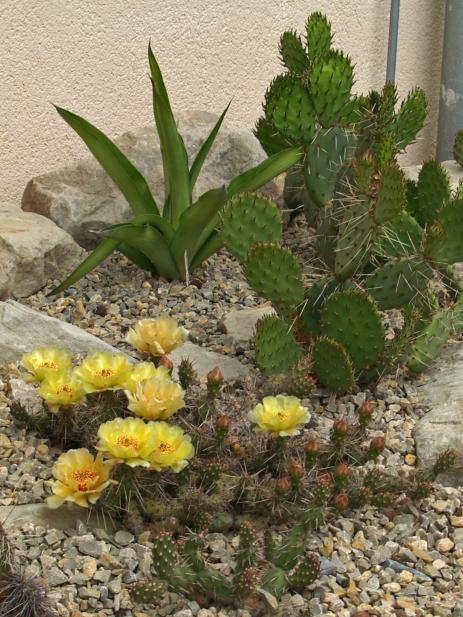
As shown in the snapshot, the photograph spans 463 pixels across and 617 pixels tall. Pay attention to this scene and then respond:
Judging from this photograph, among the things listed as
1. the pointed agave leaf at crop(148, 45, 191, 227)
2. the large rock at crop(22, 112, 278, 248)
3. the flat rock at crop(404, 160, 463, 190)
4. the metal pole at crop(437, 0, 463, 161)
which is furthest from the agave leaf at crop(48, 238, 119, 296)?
the metal pole at crop(437, 0, 463, 161)

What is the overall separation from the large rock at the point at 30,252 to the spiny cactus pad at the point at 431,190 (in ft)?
4.50

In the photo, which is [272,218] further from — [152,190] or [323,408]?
[152,190]

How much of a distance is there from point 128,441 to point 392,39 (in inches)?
158

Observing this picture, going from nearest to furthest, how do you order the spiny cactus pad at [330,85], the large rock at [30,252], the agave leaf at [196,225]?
the spiny cactus pad at [330,85] → the agave leaf at [196,225] → the large rock at [30,252]

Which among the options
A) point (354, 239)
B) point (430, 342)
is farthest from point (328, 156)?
point (430, 342)

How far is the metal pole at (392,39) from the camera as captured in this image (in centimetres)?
577

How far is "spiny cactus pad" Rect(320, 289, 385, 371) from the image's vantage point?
10.6 feet

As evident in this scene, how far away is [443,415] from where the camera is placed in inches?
128

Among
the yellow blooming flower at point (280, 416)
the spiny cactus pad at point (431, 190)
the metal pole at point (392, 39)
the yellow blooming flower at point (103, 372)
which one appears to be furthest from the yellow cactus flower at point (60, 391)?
the metal pole at point (392, 39)

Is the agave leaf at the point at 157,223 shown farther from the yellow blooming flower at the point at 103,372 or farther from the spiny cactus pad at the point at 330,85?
the yellow blooming flower at the point at 103,372

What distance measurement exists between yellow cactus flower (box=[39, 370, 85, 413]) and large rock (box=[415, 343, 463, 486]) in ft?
3.48

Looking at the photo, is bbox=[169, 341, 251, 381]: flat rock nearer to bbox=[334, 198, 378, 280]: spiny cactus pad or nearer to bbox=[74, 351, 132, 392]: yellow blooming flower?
bbox=[334, 198, 378, 280]: spiny cactus pad

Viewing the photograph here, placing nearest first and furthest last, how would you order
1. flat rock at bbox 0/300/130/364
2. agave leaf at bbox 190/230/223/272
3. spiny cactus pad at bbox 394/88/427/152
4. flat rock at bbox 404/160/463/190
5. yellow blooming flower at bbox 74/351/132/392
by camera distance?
yellow blooming flower at bbox 74/351/132/392 → flat rock at bbox 0/300/130/364 → agave leaf at bbox 190/230/223/272 → spiny cactus pad at bbox 394/88/427/152 → flat rock at bbox 404/160/463/190

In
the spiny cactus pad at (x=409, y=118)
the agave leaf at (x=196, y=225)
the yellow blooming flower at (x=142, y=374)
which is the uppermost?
the spiny cactus pad at (x=409, y=118)
